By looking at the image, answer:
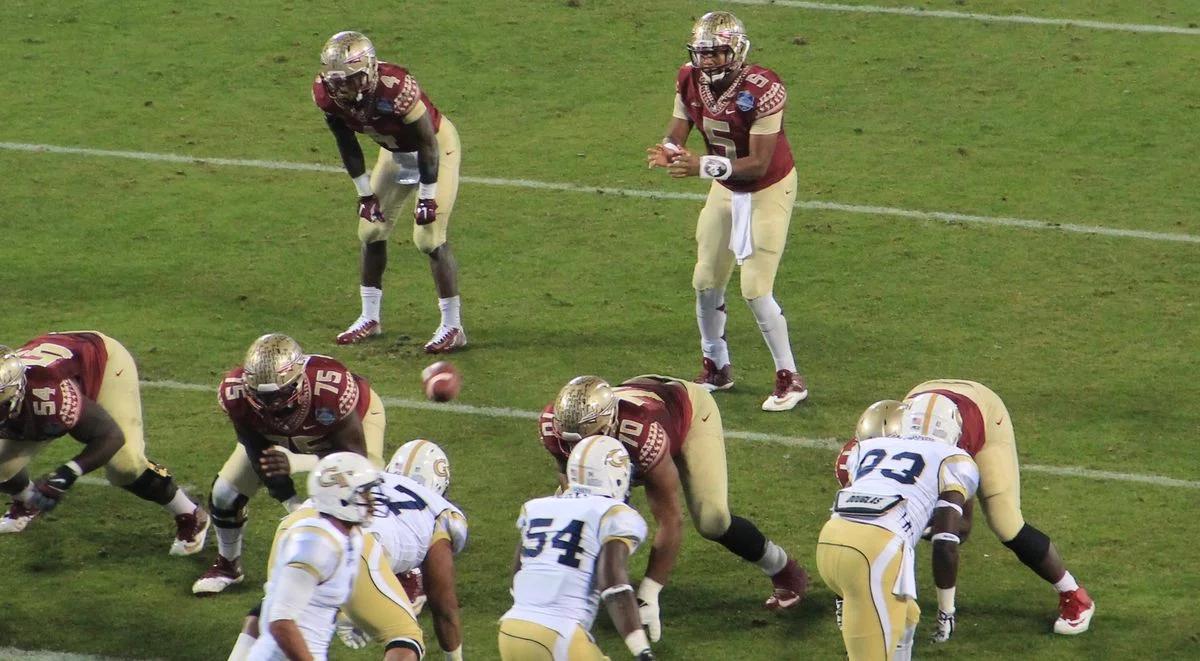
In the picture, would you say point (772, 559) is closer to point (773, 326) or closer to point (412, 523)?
point (412, 523)

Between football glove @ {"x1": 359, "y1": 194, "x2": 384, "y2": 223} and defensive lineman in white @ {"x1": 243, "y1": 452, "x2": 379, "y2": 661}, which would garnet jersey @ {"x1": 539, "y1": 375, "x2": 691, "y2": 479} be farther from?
football glove @ {"x1": 359, "y1": 194, "x2": 384, "y2": 223}

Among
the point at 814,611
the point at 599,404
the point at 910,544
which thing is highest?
the point at 599,404

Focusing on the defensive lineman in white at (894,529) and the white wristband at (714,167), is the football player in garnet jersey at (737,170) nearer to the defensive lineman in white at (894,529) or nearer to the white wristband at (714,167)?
the white wristband at (714,167)

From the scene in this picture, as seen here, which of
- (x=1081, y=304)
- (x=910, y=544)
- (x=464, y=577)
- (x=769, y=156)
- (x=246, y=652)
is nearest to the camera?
(x=246, y=652)

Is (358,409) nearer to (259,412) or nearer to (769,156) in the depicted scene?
(259,412)

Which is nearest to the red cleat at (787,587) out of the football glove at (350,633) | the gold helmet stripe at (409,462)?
the gold helmet stripe at (409,462)

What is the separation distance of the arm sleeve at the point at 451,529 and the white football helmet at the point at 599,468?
1.92 feet

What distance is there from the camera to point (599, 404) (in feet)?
21.3

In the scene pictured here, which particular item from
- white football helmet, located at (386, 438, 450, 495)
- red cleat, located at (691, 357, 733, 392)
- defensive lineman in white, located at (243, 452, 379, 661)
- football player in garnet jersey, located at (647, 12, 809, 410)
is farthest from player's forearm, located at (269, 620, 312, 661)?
red cleat, located at (691, 357, 733, 392)

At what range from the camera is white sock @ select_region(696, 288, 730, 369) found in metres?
9.08

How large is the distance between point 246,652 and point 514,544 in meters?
1.99

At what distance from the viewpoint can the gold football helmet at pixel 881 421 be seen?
23.2 ft

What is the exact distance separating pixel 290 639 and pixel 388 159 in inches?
182

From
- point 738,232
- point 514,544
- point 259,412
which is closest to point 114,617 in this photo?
point 259,412
